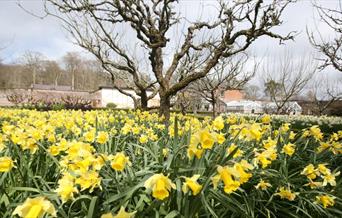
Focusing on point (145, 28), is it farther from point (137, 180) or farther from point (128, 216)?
point (128, 216)

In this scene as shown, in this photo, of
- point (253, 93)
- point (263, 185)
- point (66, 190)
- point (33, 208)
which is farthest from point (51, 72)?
point (33, 208)

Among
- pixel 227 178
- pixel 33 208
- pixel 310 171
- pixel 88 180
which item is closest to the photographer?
pixel 33 208

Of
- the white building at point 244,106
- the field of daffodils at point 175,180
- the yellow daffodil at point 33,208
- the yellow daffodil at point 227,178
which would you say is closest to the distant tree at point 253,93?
the white building at point 244,106

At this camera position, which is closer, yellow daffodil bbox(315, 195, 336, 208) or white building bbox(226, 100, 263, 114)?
yellow daffodil bbox(315, 195, 336, 208)

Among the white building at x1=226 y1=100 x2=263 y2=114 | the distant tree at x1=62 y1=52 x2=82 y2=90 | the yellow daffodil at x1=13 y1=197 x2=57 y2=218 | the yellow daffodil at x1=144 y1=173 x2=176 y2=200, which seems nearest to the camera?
the yellow daffodil at x1=13 y1=197 x2=57 y2=218

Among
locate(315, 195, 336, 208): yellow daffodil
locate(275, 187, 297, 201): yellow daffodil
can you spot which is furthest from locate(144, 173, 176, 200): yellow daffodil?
locate(315, 195, 336, 208): yellow daffodil

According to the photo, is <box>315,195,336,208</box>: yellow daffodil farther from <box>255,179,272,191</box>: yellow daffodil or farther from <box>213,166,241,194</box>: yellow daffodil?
<box>213,166,241,194</box>: yellow daffodil

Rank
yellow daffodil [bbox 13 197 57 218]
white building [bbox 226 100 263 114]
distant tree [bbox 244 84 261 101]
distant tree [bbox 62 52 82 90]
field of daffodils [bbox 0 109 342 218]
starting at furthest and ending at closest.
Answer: distant tree [bbox 62 52 82 90], distant tree [bbox 244 84 261 101], white building [bbox 226 100 263 114], field of daffodils [bbox 0 109 342 218], yellow daffodil [bbox 13 197 57 218]

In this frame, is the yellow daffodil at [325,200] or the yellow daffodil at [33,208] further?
the yellow daffodil at [325,200]

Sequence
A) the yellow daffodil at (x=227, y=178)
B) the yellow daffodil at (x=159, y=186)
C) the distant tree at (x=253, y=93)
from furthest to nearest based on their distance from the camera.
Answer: the distant tree at (x=253, y=93) < the yellow daffodil at (x=227, y=178) < the yellow daffodil at (x=159, y=186)

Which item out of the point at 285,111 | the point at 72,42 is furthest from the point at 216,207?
the point at 285,111

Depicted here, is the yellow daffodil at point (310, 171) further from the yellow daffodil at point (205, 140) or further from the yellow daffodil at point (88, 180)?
the yellow daffodil at point (88, 180)

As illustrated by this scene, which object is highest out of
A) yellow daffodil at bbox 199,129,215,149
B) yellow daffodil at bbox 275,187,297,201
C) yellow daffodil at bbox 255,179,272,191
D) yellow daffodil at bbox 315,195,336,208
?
yellow daffodil at bbox 199,129,215,149

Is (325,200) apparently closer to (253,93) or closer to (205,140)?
(205,140)
